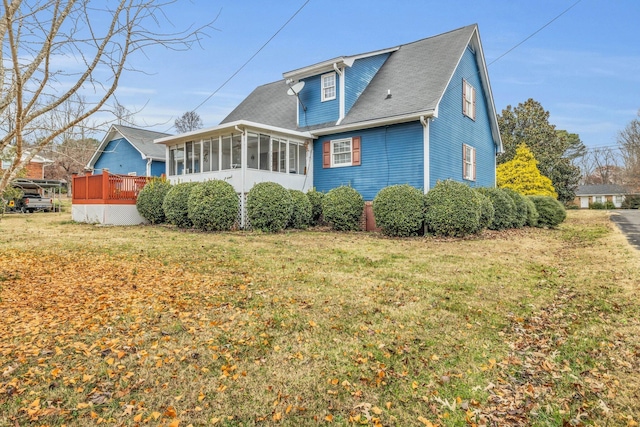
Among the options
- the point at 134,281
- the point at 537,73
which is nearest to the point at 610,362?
the point at 134,281

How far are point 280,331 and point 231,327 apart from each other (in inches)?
21.5

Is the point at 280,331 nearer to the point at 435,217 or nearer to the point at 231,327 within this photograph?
the point at 231,327

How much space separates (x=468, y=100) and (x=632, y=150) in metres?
34.2

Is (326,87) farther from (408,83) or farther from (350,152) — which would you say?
(408,83)

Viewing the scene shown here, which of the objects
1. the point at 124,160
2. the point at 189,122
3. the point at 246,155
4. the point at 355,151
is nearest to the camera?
the point at 246,155

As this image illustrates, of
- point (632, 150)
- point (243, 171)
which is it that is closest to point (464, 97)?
point (243, 171)

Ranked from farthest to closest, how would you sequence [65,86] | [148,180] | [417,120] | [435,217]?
[148,180] < [417,120] < [435,217] < [65,86]

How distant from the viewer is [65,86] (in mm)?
3908

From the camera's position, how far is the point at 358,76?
1608 centimetres

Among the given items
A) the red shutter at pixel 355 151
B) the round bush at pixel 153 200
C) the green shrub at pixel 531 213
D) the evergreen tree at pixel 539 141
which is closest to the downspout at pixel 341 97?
the red shutter at pixel 355 151

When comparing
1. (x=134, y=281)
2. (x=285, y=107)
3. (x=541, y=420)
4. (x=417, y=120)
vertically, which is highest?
(x=285, y=107)

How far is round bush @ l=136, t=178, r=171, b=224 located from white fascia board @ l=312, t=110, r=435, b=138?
652 centimetres

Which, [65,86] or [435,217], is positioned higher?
[65,86]

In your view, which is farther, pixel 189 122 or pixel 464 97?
pixel 189 122
